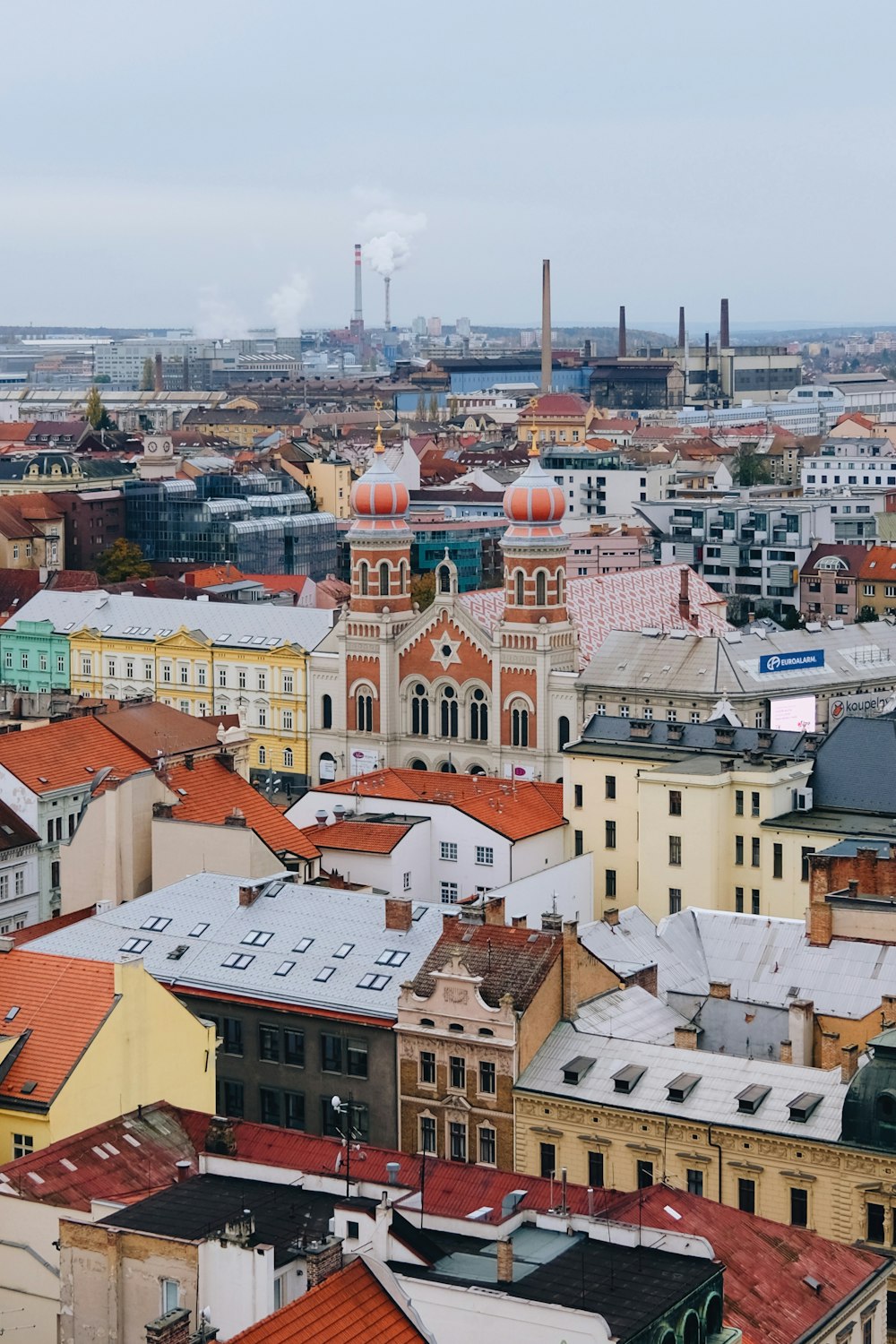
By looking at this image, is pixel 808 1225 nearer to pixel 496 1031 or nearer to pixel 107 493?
pixel 496 1031

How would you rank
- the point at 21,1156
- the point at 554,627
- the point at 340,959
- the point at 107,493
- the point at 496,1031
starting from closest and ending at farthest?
the point at 21,1156 < the point at 496,1031 < the point at 340,959 < the point at 554,627 < the point at 107,493

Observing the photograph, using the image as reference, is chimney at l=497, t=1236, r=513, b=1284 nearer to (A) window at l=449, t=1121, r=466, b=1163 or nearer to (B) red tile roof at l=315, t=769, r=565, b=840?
(A) window at l=449, t=1121, r=466, b=1163

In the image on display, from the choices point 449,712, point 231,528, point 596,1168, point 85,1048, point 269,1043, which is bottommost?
point 596,1168

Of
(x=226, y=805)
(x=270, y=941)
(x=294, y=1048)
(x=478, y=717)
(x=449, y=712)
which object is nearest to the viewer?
(x=294, y=1048)

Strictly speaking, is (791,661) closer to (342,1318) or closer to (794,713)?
(794,713)

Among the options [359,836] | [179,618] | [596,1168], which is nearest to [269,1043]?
[596,1168]

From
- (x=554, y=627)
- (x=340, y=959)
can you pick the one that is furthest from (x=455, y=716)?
(x=340, y=959)
